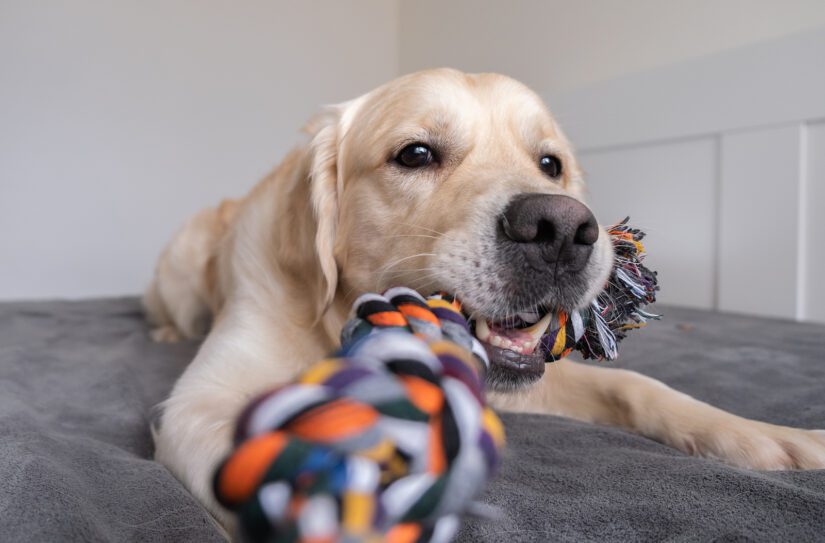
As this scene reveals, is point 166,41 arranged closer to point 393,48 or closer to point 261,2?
point 261,2

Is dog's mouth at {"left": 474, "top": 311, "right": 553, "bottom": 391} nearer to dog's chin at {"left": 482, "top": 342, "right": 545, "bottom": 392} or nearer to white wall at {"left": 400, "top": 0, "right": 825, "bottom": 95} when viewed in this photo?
dog's chin at {"left": 482, "top": 342, "right": 545, "bottom": 392}

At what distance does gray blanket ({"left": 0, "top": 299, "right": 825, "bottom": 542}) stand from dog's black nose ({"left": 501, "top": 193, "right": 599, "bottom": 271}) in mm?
352

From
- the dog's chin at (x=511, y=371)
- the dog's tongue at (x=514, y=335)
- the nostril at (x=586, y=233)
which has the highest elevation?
the nostril at (x=586, y=233)

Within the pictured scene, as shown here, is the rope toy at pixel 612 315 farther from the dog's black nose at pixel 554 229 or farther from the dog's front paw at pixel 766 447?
the dog's front paw at pixel 766 447

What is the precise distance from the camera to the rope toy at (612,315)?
98 centimetres

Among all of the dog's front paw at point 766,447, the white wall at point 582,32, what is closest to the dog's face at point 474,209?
the dog's front paw at point 766,447

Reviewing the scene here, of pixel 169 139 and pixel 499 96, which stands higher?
pixel 169 139

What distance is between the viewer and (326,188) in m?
1.31

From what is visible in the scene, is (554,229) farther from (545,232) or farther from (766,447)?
(766,447)

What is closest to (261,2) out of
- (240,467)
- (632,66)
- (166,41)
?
(166,41)

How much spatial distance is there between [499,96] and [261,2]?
417cm

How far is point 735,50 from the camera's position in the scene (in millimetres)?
2912

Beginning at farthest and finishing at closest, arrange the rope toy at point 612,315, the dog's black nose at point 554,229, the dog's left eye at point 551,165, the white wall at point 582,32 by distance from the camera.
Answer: the white wall at point 582,32 → the dog's left eye at point 551,165 → the rope toy at point 612,315 → the dog's black nose at point 554,229

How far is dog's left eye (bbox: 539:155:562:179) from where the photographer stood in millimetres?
1434
